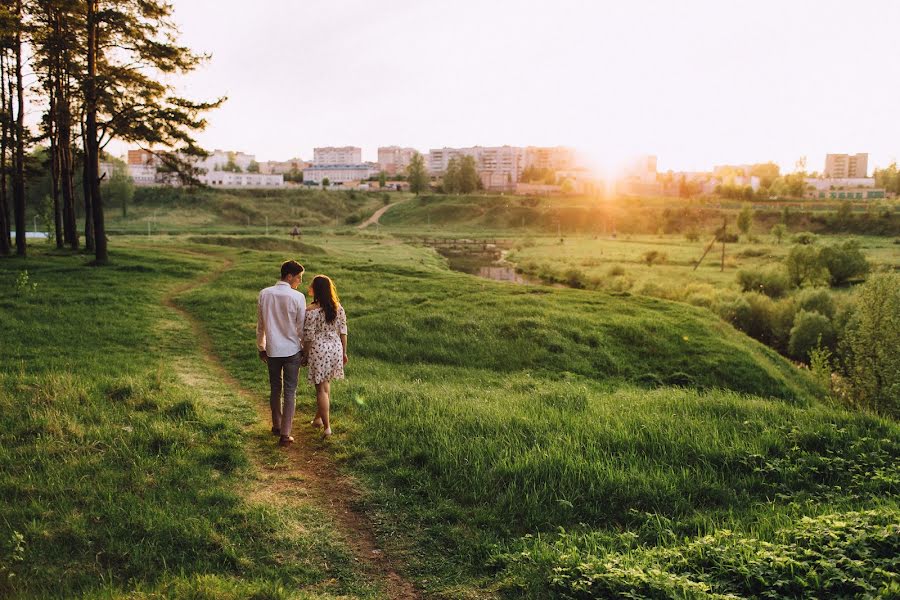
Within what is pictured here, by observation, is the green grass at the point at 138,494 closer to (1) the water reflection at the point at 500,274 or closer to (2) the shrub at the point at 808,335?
(2) the shrub at the point at 808,335

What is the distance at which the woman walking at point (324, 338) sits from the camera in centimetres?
975

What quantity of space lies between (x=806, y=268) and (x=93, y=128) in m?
43.9

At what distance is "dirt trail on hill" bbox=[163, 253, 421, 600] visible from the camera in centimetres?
648

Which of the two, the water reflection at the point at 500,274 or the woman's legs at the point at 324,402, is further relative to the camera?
the water reflection at the point at 500,274

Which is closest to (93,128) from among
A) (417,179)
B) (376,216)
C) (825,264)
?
(825,264)

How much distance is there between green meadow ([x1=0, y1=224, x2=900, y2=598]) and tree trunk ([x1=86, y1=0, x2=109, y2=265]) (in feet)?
40.3

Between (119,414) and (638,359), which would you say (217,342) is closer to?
(119,414)

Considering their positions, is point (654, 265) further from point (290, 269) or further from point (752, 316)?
point (290, 269)

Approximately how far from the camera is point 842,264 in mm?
46812

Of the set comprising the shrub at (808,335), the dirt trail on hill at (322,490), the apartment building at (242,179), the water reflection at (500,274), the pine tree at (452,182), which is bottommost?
the shrub at (808,335)

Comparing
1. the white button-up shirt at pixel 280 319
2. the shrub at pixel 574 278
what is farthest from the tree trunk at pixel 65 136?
the shrub at pixel 574 278

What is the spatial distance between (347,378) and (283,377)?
460 centimetres

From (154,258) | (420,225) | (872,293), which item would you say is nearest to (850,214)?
(420,225)

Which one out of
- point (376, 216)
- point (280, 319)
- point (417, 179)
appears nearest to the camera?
point (280, 319)
